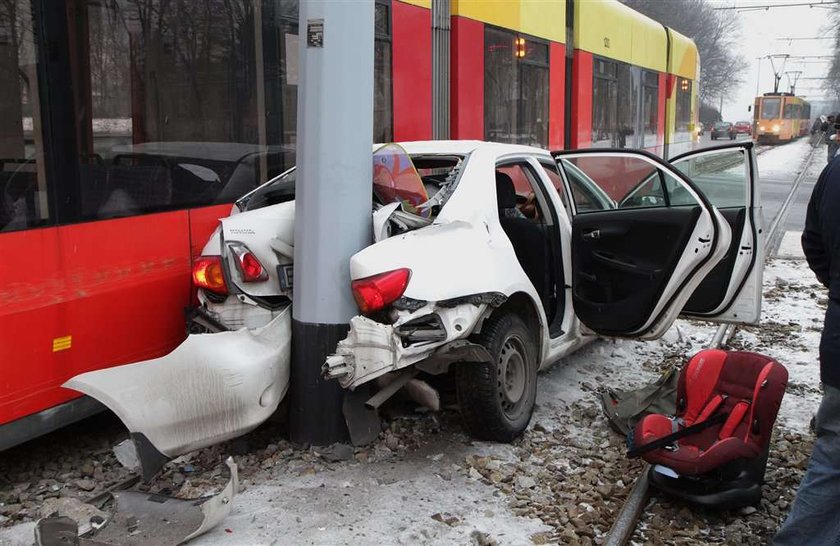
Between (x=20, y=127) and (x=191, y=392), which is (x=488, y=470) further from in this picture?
(x=20, y=127)

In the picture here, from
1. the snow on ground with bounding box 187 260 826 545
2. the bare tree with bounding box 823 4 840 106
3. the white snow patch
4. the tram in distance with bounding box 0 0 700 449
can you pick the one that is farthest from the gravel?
the bare tree with bounding box 823 4 840 106

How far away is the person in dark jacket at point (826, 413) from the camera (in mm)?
2934

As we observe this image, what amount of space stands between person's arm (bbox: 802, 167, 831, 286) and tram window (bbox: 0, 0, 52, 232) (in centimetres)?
340

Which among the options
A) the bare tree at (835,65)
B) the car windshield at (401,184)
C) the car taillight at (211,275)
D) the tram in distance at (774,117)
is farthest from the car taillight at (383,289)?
the bare tree at (835,65)

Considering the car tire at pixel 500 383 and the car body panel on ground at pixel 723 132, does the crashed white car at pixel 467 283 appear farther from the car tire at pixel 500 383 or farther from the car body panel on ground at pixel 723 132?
the car body panel on ground at pixel 723 132

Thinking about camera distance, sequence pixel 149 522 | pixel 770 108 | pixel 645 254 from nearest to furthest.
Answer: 1. pixel 149 522
2. pixel 645 254
3. pixel 770 108

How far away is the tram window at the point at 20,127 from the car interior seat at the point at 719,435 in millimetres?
3083

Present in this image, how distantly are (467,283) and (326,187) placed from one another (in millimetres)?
884

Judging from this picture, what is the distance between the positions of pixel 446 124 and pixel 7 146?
4289mm

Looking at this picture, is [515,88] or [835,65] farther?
[835,65]

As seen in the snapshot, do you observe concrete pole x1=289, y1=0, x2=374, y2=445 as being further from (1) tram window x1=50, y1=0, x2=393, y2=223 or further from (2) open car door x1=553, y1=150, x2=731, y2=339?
(2) open car door x1=553, y1=150, x2=731, y2=339

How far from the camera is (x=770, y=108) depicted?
178 feet

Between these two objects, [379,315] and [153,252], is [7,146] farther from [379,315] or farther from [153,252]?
[379,315]

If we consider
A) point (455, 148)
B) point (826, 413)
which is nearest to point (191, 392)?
point (455, 148)
